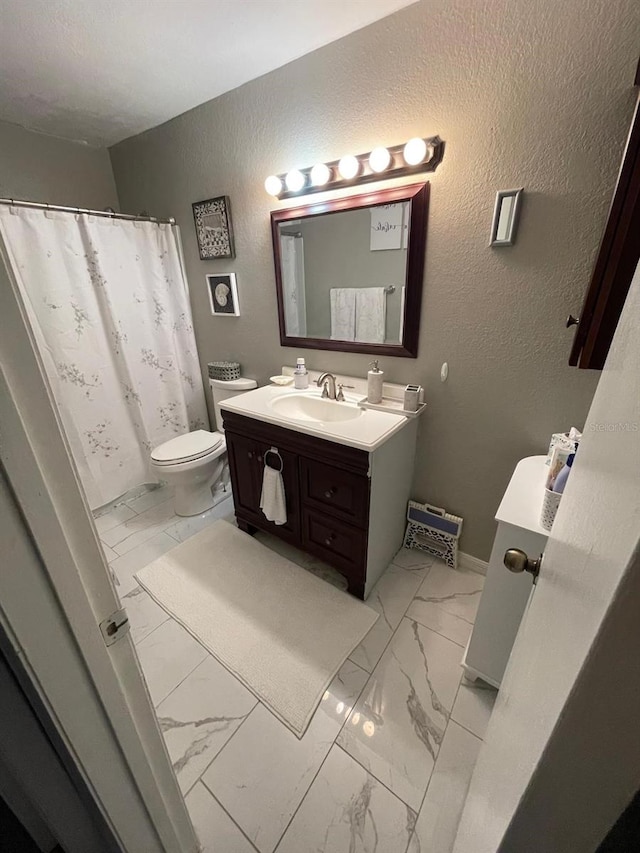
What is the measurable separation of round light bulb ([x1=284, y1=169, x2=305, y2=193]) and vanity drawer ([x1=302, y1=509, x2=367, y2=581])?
5.04 ft

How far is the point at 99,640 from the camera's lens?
0.49 meters

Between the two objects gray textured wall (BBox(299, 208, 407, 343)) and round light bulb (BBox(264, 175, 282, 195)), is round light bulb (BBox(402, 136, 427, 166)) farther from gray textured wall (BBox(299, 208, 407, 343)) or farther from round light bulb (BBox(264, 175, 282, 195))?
round light bulb (BBox(264, 175, 282, 195))

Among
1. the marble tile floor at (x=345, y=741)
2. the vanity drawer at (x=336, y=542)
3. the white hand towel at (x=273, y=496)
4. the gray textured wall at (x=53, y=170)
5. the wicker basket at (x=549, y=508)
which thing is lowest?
the marble tile floor at (x=345, y=741)

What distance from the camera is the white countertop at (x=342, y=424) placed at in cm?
131

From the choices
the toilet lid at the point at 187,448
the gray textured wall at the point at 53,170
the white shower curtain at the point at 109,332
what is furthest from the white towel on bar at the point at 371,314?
the gray textured wall at the point at 53,170

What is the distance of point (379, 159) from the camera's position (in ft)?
4.41

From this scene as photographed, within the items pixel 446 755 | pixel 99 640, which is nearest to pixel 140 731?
pixel 99 640

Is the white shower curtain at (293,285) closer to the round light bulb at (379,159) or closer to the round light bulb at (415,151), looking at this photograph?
the round light bulb at (379,159)

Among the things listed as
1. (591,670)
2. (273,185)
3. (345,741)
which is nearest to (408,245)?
(273,185)

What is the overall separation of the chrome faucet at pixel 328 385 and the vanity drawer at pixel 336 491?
16.4 inches

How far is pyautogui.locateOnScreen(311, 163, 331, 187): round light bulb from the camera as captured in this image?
1.49 meters

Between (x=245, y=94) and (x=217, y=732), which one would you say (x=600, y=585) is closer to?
(x=217, y=732)

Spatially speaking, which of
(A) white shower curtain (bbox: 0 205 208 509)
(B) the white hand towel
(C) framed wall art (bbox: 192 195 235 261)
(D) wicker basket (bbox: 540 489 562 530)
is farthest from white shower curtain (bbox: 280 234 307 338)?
(D) wicker basket (bbox: 540 489 562 530)

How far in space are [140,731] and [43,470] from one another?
1.76 ft
